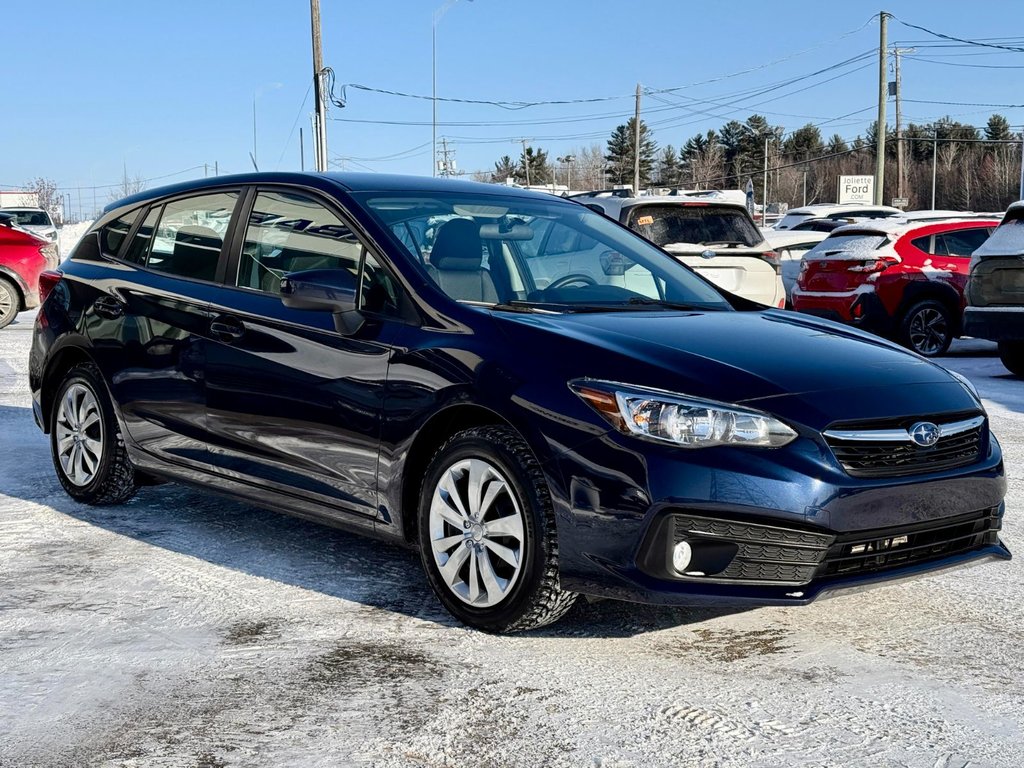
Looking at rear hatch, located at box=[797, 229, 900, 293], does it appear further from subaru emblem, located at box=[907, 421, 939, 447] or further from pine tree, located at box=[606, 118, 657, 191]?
pine tree, located at box=[606, 118, 657, 191]

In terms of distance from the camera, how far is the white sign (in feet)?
235

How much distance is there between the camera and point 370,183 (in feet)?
17.6

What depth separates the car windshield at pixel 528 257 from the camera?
4.84 metres

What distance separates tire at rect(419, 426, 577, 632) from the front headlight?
1.20ft

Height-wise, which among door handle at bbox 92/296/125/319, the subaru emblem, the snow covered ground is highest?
door handle at bbox 92/296/125/319

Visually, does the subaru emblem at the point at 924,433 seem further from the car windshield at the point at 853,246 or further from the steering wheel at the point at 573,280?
the car windshield at the point at 853,246

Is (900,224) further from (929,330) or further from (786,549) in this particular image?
(786,549)

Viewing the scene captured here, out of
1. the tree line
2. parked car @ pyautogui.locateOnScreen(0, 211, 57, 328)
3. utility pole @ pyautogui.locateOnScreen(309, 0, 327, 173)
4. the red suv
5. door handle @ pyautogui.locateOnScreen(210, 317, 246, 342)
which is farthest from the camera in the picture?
the tree line

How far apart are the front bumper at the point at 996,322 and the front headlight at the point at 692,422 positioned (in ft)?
26.7

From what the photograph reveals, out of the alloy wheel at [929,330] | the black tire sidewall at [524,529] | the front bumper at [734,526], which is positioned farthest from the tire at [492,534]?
the alloy wheel at [929,330]

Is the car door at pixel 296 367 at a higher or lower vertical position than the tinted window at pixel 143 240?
lower

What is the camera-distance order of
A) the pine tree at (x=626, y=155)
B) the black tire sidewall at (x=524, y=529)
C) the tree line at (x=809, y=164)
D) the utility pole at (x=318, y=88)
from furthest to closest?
the pine tree at (x=626, y=155)
the tree line at (x=809, y=164)
the utility pole at (x=318, y=88)
the black tire sidewall at (x=524, y=529)

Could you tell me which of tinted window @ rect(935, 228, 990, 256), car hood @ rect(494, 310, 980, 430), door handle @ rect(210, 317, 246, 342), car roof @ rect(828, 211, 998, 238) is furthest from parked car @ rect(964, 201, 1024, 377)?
door handle @ rect(210, 317, 246, 342)

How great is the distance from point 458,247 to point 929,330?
Result: 10.7 m
